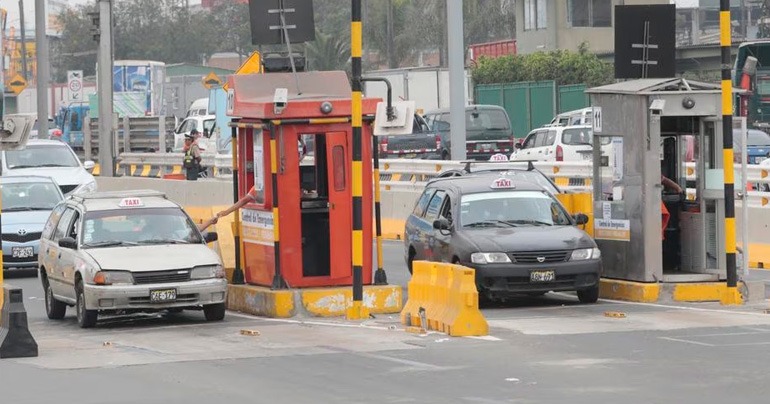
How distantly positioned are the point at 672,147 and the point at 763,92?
32.5m

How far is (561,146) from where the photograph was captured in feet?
140

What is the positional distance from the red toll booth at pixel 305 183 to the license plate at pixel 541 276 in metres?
1.99

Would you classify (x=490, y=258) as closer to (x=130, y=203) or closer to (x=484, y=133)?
(x=130, y=203)

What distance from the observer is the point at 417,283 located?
1722 centimetres

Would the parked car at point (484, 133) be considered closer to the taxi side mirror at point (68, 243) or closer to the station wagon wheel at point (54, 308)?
the station wagon wheel at point (54, 308)

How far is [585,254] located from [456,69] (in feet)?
43.4

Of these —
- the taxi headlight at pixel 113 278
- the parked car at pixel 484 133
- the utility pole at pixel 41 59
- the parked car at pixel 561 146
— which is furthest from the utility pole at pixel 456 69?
the utility pole at pixel 41 59

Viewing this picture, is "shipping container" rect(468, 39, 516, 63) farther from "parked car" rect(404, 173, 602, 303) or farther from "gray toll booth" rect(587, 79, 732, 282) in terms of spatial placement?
"parked car" rect(404, 173, 602, 303)

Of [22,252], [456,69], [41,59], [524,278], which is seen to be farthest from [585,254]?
[41,59]

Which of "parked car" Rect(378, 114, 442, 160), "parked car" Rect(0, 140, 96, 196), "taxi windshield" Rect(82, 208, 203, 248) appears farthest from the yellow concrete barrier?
"parked car" Rect(378, 114, 442, 160)

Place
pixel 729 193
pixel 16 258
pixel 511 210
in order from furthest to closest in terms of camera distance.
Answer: pixel 16 258 < pixel 511 210 < pixel 729 193

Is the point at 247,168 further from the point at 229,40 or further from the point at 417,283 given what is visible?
the point at 229,40

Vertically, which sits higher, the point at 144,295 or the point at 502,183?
the point at 502,183

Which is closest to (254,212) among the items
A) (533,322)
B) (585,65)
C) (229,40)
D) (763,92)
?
(533,322)
